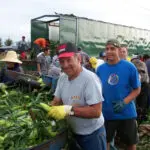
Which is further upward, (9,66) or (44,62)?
(9,66)

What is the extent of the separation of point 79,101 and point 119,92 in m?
1.41

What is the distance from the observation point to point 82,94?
10.7ft

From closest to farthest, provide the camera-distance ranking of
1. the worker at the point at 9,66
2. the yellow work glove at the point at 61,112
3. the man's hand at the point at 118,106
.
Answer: the yellow work glove at the point at 61,112 < the man's hand at the point at 118,106 < the worker at the point at 9,66

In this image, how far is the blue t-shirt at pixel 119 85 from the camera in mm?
4543

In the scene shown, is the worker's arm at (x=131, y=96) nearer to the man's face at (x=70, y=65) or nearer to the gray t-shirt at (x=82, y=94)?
the gray t-shirt at (x=82, y=94)

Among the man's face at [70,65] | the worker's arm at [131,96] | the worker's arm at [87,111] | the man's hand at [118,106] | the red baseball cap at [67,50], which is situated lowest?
the man's hand at [118,106]

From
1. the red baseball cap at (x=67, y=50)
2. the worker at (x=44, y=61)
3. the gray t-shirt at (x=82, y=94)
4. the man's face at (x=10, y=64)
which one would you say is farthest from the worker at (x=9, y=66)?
the worker at (x=44, y=61)

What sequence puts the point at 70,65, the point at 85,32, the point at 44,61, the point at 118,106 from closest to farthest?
the point at 70,65 → the point at 118,106 → the point at 44,61 → the point at 85,32

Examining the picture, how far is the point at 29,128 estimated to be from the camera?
3305mm

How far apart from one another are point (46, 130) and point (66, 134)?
0.93 feet

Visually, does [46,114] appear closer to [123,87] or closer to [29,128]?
[29,128]

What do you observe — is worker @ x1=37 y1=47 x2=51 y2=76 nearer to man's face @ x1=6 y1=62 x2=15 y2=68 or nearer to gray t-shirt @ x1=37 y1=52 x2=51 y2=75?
gray t-shirt @ x1=37 y1=52 x2=51 y2=75

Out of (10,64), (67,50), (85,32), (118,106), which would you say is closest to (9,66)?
(10,64)

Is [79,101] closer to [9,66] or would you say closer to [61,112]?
[61,112]
